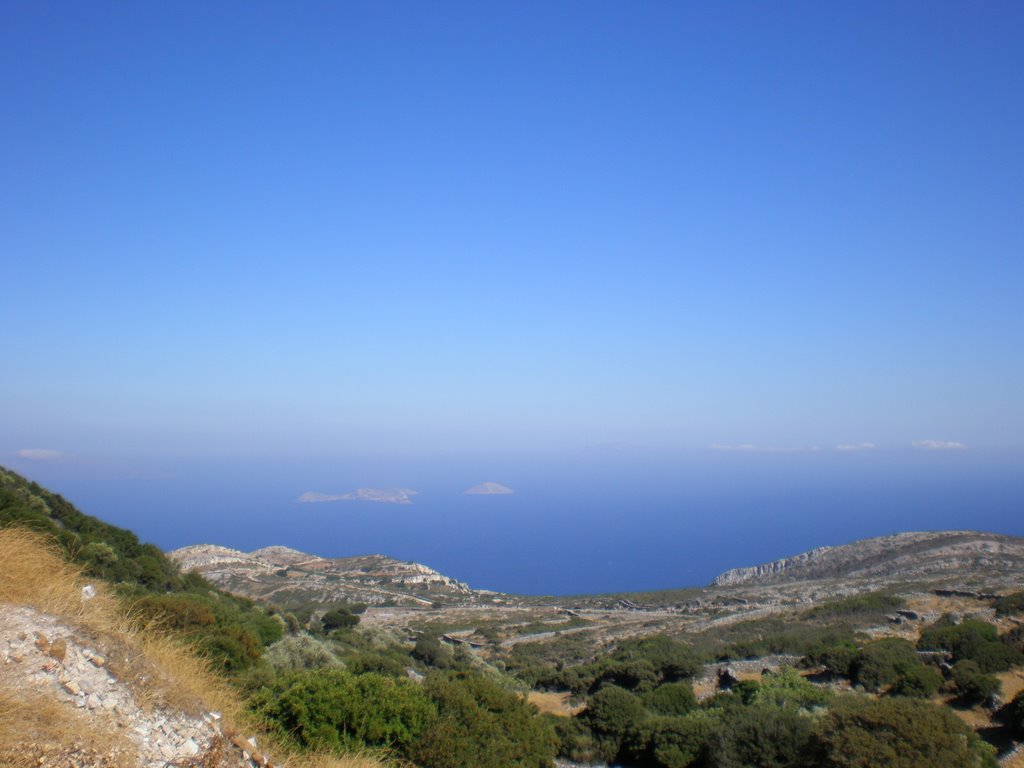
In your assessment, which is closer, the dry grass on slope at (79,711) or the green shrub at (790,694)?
the dry grass on slope at (79,711)

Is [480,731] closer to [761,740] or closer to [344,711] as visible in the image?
[344,711]

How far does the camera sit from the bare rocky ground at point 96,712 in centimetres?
424

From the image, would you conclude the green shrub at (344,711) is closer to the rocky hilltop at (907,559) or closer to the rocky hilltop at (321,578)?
the rocky hilltop at (321,578)

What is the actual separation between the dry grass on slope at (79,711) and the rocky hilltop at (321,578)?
29804 millimetres

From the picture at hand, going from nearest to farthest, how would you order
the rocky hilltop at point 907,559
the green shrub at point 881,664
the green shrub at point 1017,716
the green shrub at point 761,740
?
the green shrub at point 761,740, the green shrub at point 1017,716, the green shrub at point 881,664, the rocky hilltop at point 907,559

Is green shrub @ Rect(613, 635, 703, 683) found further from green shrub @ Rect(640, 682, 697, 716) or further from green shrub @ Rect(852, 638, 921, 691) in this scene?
green shrub @ Rect(852, 638, 921, 691)

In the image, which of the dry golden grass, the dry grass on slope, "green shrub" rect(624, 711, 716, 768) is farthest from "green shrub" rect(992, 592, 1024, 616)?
the dry grass on slope

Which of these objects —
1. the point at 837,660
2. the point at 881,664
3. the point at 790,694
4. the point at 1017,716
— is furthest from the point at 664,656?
the point at 1017,716

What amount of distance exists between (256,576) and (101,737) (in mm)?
43733

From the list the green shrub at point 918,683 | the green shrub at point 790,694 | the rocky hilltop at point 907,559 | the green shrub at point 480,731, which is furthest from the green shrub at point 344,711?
the rocky hilltop at point 907,559

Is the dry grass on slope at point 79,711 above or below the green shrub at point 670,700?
above

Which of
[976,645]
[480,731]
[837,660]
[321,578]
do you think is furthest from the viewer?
[321,578]

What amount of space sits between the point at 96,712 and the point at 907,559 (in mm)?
46142

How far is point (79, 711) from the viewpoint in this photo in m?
4.50
